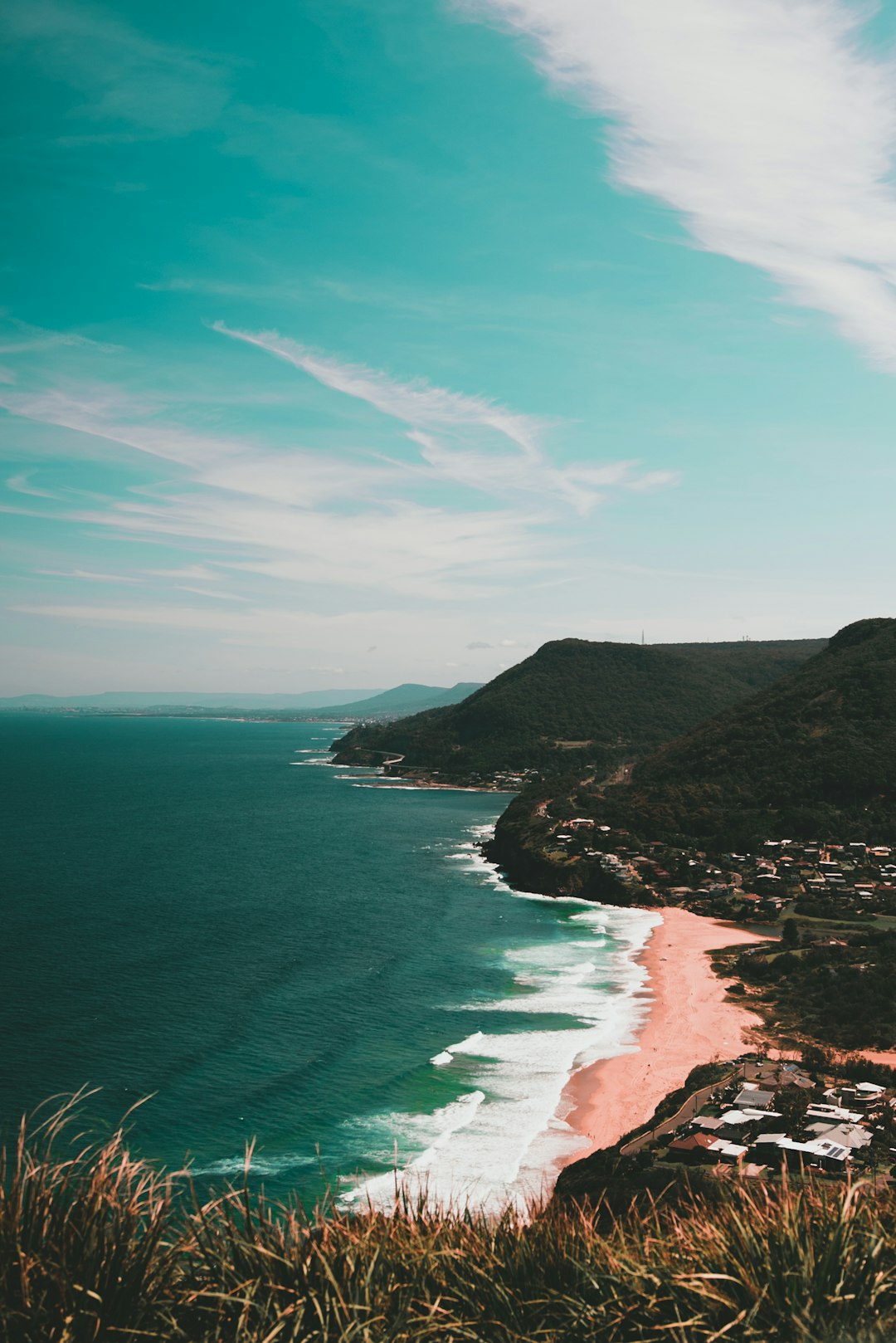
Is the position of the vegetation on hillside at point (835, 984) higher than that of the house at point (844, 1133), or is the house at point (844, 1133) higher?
the house at point (844, 1133)

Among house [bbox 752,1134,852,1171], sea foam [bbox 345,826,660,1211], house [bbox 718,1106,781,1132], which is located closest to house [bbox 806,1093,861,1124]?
house [bbox 718,1106,781,1132]

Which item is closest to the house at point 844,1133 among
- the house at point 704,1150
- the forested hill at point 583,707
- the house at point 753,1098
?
the house at point 753,1098

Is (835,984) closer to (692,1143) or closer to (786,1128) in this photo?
(786,1128)

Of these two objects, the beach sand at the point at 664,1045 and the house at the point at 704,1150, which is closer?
the house at the point at 704,1150

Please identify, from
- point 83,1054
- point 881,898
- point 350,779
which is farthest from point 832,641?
point 83,1054

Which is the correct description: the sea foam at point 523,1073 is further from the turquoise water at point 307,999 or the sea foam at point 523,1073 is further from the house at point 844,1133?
the house at point 844,1133

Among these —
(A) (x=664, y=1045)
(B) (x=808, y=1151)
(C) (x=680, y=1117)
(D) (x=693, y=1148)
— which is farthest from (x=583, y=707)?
(B) (x=808, y=1151)

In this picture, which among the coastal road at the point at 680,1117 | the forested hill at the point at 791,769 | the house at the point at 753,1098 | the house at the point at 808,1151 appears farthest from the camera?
the forested hill at the point at 791,769
